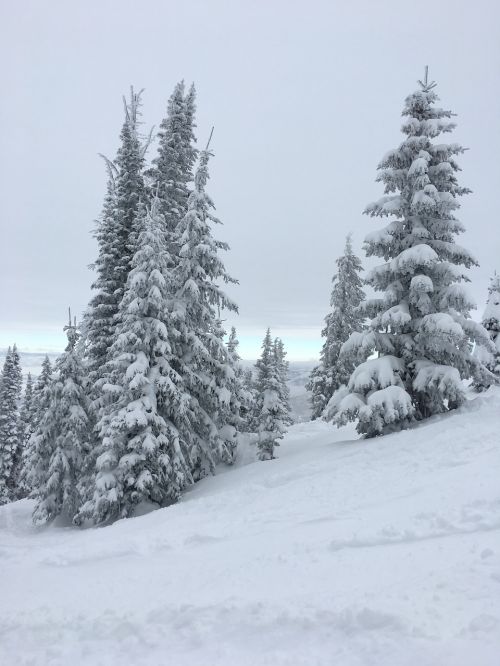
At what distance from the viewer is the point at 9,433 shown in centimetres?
4134

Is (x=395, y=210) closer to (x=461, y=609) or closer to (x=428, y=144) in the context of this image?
(x=428, y=144)

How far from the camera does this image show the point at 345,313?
1271 inches

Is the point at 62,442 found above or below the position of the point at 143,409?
below

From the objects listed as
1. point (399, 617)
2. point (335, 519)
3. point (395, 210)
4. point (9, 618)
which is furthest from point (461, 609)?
point (395, 210)

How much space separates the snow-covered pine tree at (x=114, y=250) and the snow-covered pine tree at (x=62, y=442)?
2.52 ft

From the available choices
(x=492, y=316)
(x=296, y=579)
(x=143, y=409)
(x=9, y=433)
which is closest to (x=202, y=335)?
(x=143, y=409)

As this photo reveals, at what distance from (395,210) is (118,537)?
13186 millimetres

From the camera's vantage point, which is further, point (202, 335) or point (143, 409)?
point (202, 335)

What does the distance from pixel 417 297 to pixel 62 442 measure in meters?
15.4

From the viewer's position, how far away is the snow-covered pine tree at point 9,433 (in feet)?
131

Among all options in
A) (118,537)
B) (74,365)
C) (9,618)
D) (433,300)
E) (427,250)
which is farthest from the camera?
(74,365)

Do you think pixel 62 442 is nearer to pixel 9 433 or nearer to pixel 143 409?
pixel 143 409

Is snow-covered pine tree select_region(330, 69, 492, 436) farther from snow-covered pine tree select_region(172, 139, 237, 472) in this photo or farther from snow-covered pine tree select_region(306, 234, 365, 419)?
snow-covered pine tree select_region(306, 234, 365, 419)

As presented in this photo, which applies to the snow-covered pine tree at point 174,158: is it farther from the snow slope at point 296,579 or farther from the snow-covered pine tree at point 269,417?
the snow slope at point 296,579
